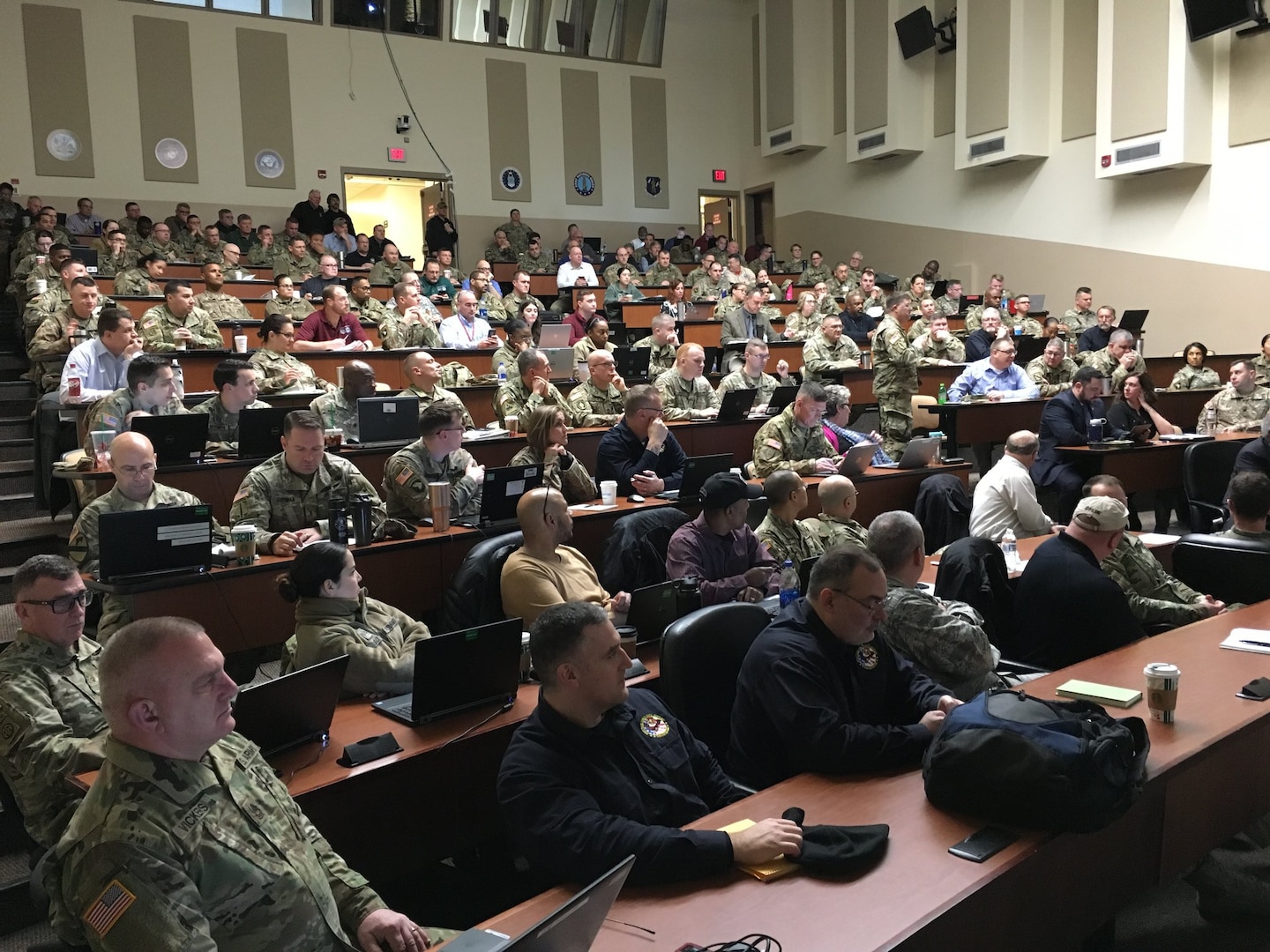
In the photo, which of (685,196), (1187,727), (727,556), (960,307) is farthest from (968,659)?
(685,196)

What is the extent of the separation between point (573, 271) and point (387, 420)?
25.0 feet

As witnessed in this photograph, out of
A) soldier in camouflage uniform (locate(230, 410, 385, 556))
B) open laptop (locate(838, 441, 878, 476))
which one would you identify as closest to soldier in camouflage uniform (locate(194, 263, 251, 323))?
soldier in camouflage uniform (locate(230, 410, 385, 556))

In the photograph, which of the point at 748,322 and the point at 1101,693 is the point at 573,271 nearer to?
the point at 748,322

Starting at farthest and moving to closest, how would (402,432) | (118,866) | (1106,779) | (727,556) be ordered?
(402,432) < (727,556) < (1106,779) < (118,866)

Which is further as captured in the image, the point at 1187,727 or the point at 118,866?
the point at 1187,727

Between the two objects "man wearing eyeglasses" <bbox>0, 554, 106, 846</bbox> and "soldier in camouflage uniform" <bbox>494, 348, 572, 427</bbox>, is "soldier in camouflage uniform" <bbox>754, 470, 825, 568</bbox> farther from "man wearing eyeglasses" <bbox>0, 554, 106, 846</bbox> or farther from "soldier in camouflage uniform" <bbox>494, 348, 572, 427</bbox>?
"man wearing eyeglasses" <bbox>0, 554, 106, 846</bbox>

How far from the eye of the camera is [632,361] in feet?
27.6

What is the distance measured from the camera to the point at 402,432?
5.81 metres

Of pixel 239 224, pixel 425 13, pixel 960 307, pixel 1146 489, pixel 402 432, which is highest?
pixel 425 13

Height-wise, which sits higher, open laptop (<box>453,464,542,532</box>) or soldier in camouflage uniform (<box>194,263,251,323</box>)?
soldier in camouflage uniform (<box>194,263,251,323</box>)

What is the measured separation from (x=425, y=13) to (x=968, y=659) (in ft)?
47.8

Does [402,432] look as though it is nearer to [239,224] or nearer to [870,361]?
[870,361]

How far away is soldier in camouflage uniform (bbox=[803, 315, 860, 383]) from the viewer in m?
9.12

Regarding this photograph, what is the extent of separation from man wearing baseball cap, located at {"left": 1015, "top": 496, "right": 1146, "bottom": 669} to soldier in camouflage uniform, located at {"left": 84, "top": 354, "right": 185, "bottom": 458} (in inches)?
171
